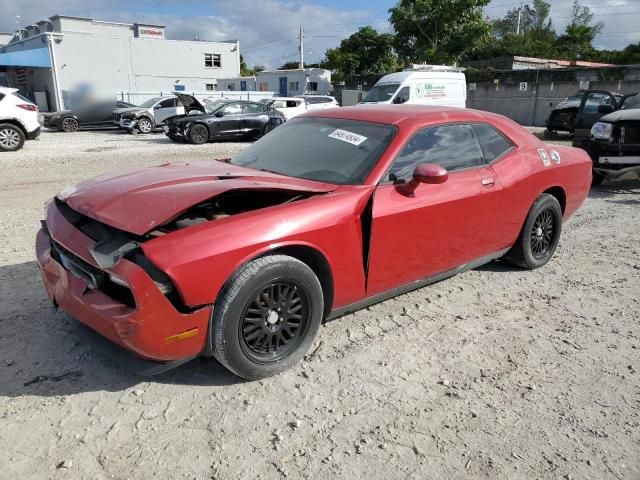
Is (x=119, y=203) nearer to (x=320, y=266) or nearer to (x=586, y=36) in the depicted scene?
(x=320, y=266)

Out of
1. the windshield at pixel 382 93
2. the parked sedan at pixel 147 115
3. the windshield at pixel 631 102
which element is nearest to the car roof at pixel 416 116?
the windshield at pixel 631 102

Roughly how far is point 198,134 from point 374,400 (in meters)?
14.4

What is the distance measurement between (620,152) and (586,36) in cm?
5395

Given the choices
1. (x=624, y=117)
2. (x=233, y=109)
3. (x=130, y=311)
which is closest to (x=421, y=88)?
(x=233, y=109)

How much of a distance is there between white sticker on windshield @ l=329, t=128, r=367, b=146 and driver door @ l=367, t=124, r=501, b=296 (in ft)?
1.11

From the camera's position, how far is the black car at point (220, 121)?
52.3 ft

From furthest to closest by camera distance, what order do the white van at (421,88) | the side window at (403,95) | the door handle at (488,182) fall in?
1. the white van at (421,88)
2. the side window at (403,95)
3. the door handle at (488,182)

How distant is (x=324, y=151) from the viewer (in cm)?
373

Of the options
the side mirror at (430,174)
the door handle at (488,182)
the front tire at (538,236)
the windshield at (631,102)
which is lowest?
the front tire at (538,236)

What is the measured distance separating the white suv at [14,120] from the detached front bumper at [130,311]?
12.1 meters

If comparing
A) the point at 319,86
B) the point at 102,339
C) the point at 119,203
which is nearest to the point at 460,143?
the point at 119,203

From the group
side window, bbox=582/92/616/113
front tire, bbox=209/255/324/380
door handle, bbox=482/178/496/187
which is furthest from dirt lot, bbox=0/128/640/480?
side window, bbox=582/92/616/113

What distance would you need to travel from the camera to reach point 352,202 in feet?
10.4

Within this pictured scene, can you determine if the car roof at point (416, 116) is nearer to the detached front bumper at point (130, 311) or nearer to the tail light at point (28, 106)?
the detached front bumper at point (130, 311)
